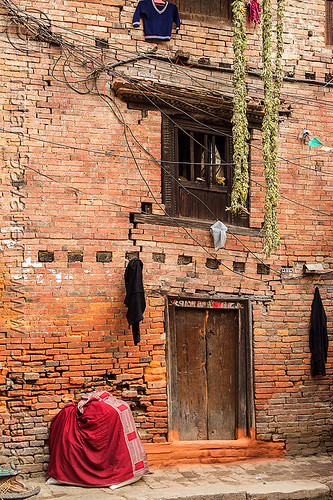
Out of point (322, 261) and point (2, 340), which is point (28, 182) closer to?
point (2, 340)

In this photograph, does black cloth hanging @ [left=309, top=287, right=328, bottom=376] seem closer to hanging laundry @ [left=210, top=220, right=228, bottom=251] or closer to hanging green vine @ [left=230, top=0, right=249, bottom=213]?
hanging laundry @ [left=210, top=220, right=228, bottom=251]

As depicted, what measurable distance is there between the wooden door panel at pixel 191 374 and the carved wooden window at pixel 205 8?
4.61m

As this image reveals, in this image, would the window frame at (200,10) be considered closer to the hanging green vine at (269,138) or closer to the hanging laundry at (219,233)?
the hanging green vine at (269,138)

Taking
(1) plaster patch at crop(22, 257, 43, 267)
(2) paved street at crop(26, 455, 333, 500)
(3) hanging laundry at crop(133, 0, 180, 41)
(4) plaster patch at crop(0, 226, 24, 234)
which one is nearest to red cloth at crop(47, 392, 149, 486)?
(2) paved street at crop(26, 455, 333, 500)

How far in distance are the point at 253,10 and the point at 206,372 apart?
570cm

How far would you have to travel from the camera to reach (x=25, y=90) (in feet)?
31.7

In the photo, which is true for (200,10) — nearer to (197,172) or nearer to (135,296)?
(197,172)

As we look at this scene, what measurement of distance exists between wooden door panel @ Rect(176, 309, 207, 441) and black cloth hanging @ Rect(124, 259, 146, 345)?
1.08 meters

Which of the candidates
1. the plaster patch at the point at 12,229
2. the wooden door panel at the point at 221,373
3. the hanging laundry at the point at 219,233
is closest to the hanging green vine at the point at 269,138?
the hanging laundry at the point at 219,233

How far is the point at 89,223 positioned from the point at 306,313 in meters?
3.73

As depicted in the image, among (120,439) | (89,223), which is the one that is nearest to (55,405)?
(120,439)

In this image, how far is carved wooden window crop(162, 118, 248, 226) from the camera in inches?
412

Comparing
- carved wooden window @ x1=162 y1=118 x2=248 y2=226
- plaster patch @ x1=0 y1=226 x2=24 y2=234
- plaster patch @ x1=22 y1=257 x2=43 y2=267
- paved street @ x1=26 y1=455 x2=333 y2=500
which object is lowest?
paved street @ x1=26 y1=455 x2=333 y2=500

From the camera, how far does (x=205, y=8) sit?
11.0 metres
